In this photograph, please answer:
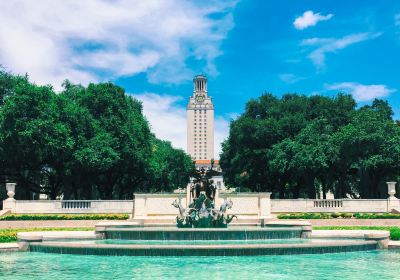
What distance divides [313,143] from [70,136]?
82.7ft

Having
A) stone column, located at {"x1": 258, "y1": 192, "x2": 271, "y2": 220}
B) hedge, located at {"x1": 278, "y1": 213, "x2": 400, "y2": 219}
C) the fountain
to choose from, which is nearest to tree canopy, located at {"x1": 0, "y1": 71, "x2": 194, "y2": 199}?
stone column, located at {"x1": 258, "y1": 192, "x2": 271, "y2": 220}

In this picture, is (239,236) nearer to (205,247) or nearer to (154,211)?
(205,247)

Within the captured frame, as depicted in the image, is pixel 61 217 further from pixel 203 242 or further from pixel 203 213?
pixel 203 242

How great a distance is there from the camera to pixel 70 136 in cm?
4959

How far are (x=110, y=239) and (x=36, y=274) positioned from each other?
9074mm

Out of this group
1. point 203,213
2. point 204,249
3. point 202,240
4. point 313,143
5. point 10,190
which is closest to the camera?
point 204,249

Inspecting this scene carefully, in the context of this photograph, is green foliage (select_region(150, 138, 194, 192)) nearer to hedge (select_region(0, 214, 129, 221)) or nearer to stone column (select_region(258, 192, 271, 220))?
stone column (select_region(258, 192, 271, 220))

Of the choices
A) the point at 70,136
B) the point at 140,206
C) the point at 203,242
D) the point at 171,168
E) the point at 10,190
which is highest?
the point at 70,136

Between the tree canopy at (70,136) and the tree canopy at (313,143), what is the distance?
40.7 feet

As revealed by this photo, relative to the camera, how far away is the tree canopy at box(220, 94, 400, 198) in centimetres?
5134

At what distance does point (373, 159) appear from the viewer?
49.8 meters

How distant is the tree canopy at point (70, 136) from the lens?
46.8m

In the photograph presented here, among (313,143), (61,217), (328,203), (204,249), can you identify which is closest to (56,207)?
(61,217)

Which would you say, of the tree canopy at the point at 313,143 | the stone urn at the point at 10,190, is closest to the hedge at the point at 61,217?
the stone urn at the point at 10,190
